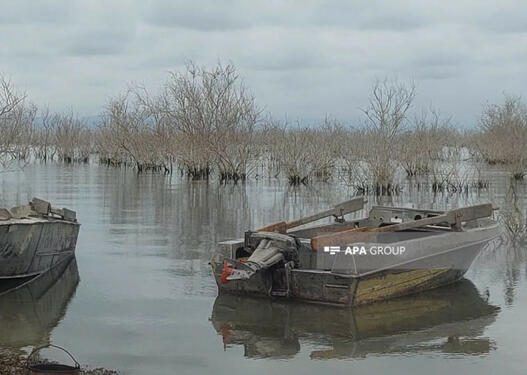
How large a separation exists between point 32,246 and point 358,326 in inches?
186

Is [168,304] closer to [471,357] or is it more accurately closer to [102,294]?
[102,294]

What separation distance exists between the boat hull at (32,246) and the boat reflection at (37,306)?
0.62 feet

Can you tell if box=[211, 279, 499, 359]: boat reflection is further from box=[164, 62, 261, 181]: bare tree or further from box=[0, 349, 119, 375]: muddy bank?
box=[164, 62, 261, 181]: bare tree

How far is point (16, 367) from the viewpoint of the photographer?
6488 millimetres

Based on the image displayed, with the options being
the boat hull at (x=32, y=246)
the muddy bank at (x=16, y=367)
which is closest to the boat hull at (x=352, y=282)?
the boat hull at (x=32, y=246)

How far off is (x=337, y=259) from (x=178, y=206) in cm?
1284

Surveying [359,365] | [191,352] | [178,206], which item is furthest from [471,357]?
[178,206]

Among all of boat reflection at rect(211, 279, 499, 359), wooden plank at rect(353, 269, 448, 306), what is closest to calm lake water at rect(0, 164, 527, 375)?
boat reflection at rect(211, 279, 499, 359)

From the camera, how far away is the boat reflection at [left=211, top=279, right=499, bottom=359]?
8.02m

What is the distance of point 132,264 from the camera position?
12383mm

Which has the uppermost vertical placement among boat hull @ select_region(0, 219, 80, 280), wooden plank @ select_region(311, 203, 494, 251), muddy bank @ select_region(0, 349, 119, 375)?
wooden plank @ select_region(311, 203, 494, 251)

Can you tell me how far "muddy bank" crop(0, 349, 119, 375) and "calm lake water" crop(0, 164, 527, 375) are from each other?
39cm

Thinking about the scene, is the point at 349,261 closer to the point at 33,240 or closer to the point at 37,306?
the point at 37,306

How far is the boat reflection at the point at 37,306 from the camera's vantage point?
8180mm
